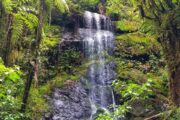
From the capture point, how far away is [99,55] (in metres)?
12.5

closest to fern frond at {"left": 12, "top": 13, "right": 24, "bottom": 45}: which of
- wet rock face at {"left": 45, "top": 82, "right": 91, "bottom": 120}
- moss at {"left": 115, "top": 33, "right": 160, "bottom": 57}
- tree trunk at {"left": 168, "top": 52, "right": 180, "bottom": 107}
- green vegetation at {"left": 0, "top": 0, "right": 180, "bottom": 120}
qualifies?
green vegetation at {"left": 0, "top": 0, "right": 180, "bottom": 120}

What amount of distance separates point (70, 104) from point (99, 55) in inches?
141

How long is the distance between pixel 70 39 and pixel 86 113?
173 inches

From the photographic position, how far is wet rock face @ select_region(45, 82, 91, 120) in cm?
908

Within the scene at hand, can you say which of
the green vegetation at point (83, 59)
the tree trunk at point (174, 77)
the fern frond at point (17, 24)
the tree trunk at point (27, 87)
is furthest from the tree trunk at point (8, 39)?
the tree trunk at point (174, 77)

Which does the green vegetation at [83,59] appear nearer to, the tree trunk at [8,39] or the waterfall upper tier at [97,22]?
the tree trunk at [8,39]

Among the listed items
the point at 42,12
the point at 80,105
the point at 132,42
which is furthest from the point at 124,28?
the point at 42,12

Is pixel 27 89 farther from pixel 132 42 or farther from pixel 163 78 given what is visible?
pixel 132 42

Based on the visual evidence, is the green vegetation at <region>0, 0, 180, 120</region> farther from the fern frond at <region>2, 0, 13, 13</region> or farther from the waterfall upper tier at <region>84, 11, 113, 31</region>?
the waterfall upper tier at <region>84, 11, 113, 31</region>

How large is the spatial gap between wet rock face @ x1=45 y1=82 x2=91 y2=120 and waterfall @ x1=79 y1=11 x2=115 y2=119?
293mm

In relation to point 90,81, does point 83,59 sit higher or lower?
higher

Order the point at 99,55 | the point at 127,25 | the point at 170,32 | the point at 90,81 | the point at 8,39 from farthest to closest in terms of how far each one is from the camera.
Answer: the point at 127,25 < the point at 99,55 < the point at 90,81 < the point at 8,39 < the point at 170,32

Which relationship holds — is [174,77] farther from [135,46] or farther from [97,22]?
[97,22]

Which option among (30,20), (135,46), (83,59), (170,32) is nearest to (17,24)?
(30,20)
